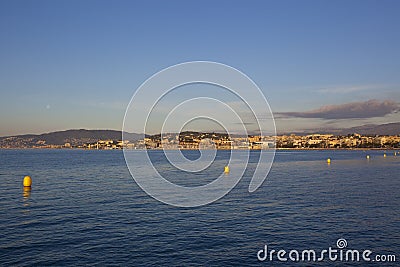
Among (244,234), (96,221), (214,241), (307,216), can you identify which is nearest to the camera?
(214,241)

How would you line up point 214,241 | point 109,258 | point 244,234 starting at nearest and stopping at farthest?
point 109,258 < point 214,241 < point 244,234

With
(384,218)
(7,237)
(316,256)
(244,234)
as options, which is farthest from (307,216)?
(7,237)

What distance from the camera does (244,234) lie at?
28.9 m

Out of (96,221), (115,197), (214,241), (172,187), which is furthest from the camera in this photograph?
(172,187)

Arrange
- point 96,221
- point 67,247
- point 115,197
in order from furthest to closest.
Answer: point 115,197 → point 96,221 → point 67,247

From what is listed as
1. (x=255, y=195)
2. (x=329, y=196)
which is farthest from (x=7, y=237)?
(x=329, y=196)

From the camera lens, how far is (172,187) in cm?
5925

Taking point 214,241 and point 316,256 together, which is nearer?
point 316,256

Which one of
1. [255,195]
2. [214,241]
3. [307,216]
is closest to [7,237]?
[214,241]

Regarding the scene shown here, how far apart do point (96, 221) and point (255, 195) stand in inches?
961

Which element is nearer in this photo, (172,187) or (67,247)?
(67,247)

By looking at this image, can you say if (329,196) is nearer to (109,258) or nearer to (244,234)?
(244,234)

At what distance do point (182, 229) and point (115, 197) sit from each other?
2030 centimetres

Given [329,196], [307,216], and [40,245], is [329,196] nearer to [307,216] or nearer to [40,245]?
[307,216]
